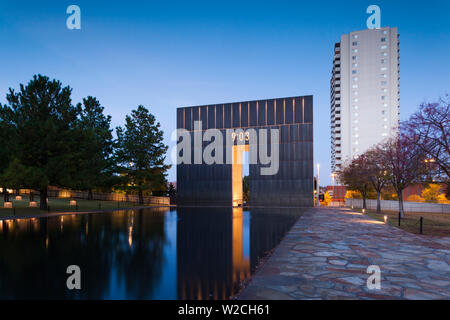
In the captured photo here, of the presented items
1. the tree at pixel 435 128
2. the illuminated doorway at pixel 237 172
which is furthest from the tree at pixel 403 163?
the illuminated doorway at pixel 237 172

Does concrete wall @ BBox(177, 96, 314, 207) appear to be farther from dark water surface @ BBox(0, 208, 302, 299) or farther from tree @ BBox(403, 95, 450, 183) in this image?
dark water surface @ BBox(0, 208, 302, 299)

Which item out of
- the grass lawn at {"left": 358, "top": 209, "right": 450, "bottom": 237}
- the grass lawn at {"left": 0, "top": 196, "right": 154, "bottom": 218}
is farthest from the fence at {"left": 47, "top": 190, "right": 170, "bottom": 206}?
the grass lawn at {"left": 358, "top": 209, "right": 450, "bottom": 237}

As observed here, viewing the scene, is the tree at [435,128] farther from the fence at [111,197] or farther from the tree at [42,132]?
the fence at [111,197]

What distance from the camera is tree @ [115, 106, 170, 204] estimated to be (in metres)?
37.4

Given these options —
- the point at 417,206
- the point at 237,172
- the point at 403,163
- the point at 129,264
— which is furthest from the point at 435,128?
the point at 237,172

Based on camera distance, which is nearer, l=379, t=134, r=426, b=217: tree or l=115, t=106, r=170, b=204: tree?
l=379, t=134, r=426, b=217: tree

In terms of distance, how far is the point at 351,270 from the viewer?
6.60 m

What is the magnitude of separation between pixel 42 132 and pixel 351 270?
79.3ft

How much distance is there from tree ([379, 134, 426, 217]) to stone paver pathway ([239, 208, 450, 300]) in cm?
756

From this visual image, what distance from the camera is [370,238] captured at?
11.4 meters

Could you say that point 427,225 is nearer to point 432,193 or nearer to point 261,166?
point 432,193

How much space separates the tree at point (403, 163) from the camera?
16761 mm
